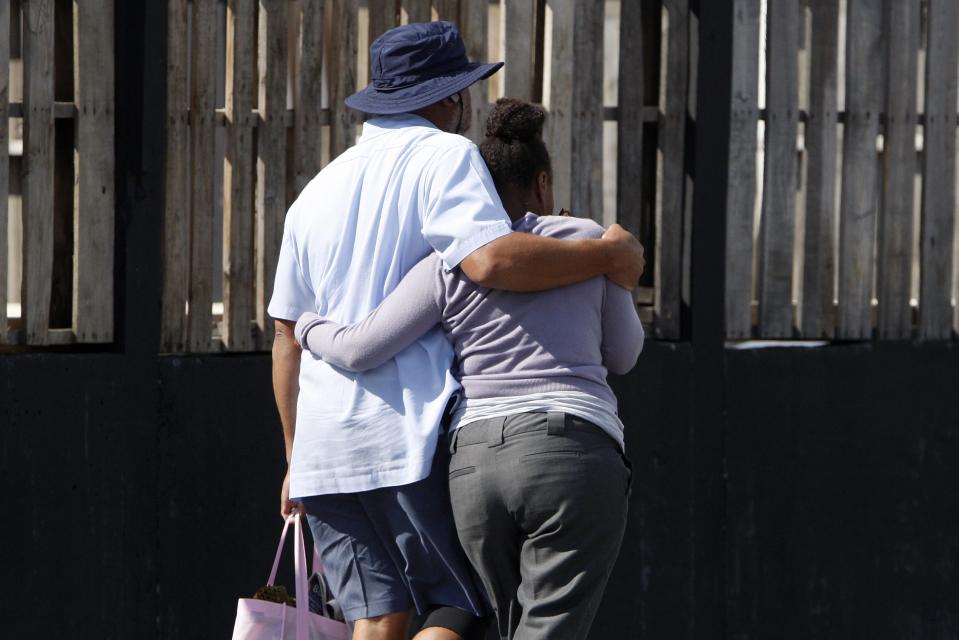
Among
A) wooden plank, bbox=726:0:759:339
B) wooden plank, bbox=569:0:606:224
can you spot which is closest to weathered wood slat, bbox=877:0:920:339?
wooden plank, bbox=726:0:759:339

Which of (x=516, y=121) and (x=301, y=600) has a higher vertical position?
(x=516, y=121)

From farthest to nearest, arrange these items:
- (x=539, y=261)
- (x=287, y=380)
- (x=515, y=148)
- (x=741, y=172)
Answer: (x=741, y=172) < (x=287, y=380) < (x=515, y=148) < (x=539, y=261)

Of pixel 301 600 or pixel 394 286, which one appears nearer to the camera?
pixel 394 286

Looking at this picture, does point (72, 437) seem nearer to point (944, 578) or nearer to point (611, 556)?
point (611, 556)

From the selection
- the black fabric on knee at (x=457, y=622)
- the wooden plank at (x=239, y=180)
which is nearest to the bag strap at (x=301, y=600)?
the black fabric on knee at (x=457, y=622)

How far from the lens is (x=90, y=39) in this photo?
486 centimetres

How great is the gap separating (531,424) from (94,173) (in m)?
2.40

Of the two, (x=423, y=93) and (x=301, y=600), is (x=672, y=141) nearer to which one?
(x=423, y=93)

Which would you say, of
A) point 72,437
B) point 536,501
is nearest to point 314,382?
point 536,501

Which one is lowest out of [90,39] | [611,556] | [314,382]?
[611,556]

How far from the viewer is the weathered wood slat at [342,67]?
508 centimetres

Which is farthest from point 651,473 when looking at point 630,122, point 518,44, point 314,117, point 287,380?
point 287,380

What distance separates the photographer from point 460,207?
3039 mm

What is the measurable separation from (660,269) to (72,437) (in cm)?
216
